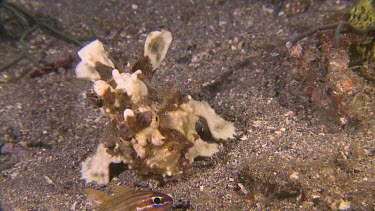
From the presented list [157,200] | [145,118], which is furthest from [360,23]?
[157,200]

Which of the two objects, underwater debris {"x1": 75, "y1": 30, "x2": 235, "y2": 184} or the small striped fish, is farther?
underwater debris {"x1": 75, "y1": 30, "x2": 235, "y2": 184}

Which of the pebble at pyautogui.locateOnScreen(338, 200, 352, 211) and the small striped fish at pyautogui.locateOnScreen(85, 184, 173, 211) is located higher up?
the small striped fish at pyautogui.locateOnScreen(85, 184, 173, 211)

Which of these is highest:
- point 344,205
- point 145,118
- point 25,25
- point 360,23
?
point 25,25

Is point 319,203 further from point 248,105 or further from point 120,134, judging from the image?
point 120,134

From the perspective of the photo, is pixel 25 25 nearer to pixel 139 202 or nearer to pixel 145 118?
pixel 145 118

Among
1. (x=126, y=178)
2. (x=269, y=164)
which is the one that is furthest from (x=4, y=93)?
(x=269, y=164)

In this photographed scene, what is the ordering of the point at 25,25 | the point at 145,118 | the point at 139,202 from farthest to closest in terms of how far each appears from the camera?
the point at 25,25 < the point at 145,118 < the point at 139,202

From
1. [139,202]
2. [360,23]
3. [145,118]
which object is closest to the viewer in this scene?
[139,202]

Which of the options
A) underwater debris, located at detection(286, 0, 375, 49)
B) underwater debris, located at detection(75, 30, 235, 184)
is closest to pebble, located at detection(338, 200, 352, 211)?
underwater debris, located at detection(75, 30, 235, 184)

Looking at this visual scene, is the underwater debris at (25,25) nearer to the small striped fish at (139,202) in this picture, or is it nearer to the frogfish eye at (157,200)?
the small striped fish at (139,202)

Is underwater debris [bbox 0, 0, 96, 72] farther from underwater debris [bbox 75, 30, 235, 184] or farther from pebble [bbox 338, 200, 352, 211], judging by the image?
pebble [bbox 338, 200, 352, 211]
